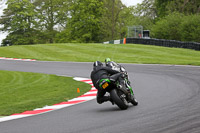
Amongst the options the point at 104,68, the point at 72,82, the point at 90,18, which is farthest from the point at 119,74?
the point at 90,18

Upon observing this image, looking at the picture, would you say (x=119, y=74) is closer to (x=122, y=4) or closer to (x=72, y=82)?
(x=72, y=82)

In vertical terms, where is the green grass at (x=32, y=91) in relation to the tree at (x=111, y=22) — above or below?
below

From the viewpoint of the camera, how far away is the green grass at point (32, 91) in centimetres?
950

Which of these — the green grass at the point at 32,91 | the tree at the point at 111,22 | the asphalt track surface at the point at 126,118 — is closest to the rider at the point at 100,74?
Result: the asphalt track surface at the point at 126,118

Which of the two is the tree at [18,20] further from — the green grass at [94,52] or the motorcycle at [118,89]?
the motorcycle at [118,89]

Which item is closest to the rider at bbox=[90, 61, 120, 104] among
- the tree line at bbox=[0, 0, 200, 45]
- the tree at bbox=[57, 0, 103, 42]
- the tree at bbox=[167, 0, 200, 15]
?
the tree at bbox=[167, 0, 200, 15]

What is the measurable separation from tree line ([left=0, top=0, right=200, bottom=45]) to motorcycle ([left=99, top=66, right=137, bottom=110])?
165 ft

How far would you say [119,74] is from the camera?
8.15 metres

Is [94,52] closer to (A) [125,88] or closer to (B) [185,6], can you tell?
(A) [125,88]

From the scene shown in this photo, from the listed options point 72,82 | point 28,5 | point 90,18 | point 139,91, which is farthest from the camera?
point 28,5

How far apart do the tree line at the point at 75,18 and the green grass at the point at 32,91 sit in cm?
4407

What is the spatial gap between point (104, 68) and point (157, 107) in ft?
5.16

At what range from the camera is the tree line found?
2427 inches

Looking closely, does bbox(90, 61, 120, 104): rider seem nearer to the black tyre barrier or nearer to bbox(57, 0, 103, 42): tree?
the black tyre barrier
